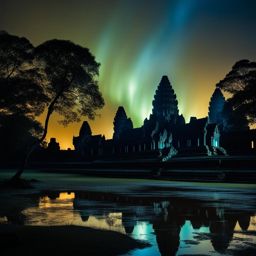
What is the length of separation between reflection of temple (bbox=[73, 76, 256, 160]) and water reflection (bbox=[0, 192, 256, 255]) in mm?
56384

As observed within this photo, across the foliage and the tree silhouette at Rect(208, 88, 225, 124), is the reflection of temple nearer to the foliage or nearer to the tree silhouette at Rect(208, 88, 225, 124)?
the tree silhouette at Rect(208, 88, 225, 124)

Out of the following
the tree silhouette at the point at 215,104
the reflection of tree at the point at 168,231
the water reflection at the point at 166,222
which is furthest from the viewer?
the tree silhouette at the point at 215,104

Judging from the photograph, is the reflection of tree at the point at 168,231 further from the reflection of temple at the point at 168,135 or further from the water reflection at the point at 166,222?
the reflection of temple at the point at 168,135

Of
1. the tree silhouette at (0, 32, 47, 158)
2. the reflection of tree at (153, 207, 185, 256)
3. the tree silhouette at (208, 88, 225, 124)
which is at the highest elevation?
the tree silhouette at (208, 88, 225, 124)

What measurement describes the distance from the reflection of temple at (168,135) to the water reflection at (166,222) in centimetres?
5638

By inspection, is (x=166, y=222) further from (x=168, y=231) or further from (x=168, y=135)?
(x=168, y=135)

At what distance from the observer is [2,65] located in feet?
111

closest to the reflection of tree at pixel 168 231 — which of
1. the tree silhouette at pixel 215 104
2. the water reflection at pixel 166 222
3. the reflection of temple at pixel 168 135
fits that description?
the water reflection at pixel 166 222

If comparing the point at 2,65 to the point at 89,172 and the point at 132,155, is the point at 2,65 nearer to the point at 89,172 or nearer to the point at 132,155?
the point at 89,172

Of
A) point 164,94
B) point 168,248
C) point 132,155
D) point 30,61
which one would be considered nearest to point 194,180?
point 30,61

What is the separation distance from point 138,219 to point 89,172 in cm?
6145

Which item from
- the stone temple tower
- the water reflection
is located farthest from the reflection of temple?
the water reflection

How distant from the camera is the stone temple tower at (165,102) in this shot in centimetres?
12394

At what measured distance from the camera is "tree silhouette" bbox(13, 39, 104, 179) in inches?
1403
